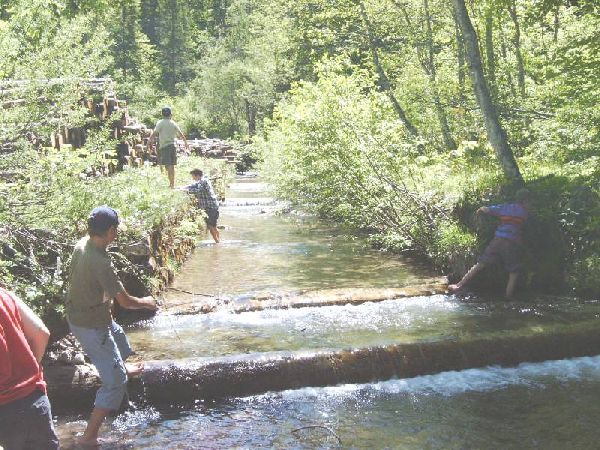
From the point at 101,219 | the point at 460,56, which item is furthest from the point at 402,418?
the point at 460,56

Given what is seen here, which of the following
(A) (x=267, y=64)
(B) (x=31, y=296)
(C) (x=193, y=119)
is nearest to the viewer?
(B) (x=31, y=296)

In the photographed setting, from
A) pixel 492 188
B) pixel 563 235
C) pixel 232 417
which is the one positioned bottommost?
pixel 232 417

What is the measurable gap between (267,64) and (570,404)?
4153 centimetres

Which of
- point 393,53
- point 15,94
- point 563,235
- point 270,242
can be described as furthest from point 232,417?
point 393,53

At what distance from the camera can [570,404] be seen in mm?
6531

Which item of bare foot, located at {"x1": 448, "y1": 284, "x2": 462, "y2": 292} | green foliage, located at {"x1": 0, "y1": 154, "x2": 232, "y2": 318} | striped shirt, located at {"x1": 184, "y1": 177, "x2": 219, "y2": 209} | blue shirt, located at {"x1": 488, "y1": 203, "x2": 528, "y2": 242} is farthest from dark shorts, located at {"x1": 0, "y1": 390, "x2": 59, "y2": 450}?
striped shirt, located at {"x1": 184, "y1": 177, "x2": 219, "y2": 209}

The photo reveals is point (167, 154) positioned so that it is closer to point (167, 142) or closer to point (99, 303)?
point (167, 142)

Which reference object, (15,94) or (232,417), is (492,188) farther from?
(15,94)

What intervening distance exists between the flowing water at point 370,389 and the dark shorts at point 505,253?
2.00 ft

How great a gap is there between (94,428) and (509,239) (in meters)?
6.88

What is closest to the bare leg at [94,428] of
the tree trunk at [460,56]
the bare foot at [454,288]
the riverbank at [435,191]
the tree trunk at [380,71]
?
the bare foot at [454,288]

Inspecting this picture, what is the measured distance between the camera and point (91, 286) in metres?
5.45

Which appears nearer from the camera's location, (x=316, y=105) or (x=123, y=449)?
(x=123, y=449)

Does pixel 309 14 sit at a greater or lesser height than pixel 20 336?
greater
